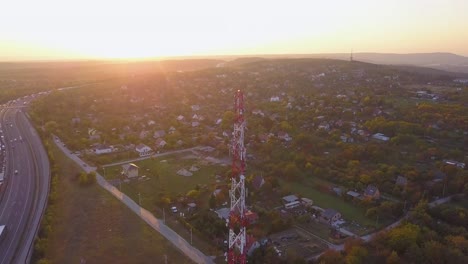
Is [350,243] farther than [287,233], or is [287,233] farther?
[287,233]

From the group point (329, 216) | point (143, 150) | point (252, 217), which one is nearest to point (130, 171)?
point (143, 150)

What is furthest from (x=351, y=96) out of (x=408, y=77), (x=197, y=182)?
(x=197, y=182)

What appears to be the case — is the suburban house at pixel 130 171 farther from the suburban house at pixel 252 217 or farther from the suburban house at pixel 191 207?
the suburban house at pixel 252 217

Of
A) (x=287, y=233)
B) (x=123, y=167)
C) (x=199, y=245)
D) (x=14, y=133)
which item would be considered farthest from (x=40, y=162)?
(x=287, y=233)

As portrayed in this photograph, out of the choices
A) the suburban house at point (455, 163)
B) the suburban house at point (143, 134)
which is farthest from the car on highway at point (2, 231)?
the suburban house at point (455, 163)

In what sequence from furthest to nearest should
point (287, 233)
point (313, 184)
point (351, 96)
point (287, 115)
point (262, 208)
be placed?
1. point (351, 96)
2. point (287, 115)
3. point (313, 184)
4. point (262, 208)
5. point (287, 233)

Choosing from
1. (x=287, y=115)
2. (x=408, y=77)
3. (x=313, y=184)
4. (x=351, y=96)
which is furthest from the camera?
(x=408, y=77)

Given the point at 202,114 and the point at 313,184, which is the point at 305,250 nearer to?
the point at 313,184
